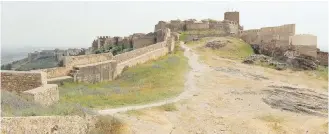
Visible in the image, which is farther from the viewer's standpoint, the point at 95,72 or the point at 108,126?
the point at 95,72

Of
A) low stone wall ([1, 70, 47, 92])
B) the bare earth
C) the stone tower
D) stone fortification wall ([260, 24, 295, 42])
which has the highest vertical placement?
the stone tower

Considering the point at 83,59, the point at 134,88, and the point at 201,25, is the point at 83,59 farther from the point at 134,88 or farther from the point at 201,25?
the point at 201,25

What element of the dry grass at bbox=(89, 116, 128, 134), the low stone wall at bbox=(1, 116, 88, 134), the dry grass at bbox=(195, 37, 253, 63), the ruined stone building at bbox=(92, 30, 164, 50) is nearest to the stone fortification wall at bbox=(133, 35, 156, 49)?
the ruined stone building at bbox=(92, 30, 164, 50)

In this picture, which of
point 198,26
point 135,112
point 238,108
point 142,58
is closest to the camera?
point 135,112

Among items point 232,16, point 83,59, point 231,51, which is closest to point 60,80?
point 83,59

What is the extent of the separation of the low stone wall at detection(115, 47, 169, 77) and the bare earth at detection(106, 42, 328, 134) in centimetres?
343

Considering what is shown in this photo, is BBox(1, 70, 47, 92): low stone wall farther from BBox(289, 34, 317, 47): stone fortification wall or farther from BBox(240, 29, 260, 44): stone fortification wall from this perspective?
BBox(240, 29, 260, 44): stone fortification wall

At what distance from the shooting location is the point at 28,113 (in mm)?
8055

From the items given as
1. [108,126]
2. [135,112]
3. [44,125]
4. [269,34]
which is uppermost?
[269,34]

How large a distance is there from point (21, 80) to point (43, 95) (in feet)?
4.23

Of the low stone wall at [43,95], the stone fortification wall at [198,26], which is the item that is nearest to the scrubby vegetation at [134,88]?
the low stone wall at [43,95]

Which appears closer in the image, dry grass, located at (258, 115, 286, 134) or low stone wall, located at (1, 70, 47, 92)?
low stone wall, located at (1, 70, 47, 92)

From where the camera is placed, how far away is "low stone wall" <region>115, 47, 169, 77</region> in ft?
75.4

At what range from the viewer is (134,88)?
1806cm
